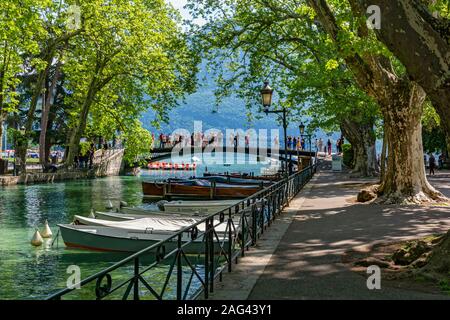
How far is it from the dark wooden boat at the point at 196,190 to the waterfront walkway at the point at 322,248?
12608 millimetres

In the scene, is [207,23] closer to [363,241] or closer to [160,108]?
[160,108]

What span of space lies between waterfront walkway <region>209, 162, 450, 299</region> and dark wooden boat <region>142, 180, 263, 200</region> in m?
12.6

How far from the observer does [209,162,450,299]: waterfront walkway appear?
22.3ft

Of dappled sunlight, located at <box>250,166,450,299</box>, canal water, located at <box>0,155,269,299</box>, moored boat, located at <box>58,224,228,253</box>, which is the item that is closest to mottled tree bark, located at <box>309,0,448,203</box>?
dappled sunlight, located at <box>250,166,450,299</box>

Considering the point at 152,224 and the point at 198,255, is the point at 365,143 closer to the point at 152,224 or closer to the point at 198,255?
the point at 152,224

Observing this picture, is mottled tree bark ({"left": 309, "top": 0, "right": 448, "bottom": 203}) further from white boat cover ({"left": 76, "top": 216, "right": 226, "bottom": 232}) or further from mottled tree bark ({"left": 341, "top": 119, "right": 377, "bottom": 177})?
mottled tree bark ({"left": 341, "top": 119, "right": 377, "bottom": 177})

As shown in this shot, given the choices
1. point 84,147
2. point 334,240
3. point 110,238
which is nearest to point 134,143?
point 84,147

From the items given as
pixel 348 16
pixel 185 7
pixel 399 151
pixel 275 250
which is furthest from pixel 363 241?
pixel 185 7

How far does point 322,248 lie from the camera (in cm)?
1003

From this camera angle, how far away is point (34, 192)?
33.2 metres

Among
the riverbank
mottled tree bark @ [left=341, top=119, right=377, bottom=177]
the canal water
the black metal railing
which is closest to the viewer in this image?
the black metal railing

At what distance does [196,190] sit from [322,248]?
72.8 ft

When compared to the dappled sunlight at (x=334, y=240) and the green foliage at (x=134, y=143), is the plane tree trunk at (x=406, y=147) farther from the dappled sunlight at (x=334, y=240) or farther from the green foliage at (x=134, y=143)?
the green foliage at (x=134, y=143)

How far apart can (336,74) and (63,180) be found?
30.7m
